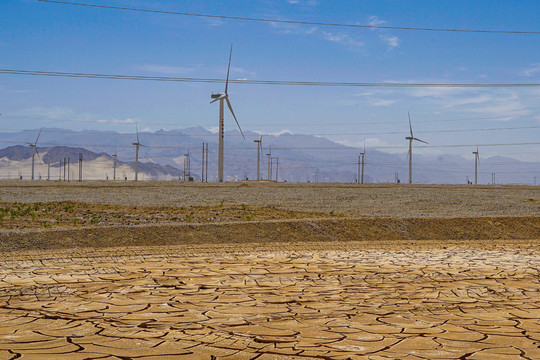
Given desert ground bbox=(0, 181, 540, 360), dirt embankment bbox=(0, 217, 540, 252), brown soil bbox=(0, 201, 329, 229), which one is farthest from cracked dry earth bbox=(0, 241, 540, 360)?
brown soil bbox=(0, 201, 329, 229)

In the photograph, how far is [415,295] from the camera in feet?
22.1

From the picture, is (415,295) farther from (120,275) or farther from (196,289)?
(120,275)

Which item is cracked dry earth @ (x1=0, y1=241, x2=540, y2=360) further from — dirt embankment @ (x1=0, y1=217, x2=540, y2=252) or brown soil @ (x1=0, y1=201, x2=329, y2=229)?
brown soil @ (x1=0, y1=201, x2=329, y2=229)

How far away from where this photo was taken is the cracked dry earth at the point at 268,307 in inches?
182

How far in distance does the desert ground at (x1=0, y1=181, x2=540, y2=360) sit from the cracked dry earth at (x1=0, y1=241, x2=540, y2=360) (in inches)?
0.7

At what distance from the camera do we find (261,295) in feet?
22.0

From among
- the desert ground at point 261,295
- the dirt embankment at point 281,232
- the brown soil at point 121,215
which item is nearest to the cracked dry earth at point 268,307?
the desert ground at point 261,295

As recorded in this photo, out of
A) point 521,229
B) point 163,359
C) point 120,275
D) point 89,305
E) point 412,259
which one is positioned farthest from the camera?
point 521,229

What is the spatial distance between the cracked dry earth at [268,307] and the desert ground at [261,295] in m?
0.02

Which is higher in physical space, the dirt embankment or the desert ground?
the dirt embankment

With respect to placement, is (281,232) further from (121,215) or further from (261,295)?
(261,295)

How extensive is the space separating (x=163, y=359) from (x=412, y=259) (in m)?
6.37

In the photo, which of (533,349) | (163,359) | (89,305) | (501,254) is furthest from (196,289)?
(501,254)

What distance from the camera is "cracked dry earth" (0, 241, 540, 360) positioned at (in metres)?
4.62
